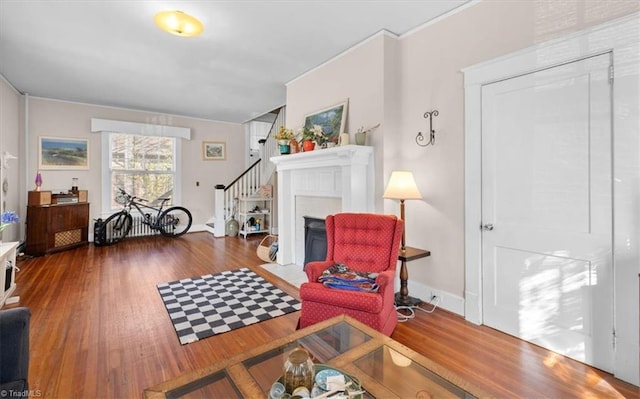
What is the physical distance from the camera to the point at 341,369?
126cm

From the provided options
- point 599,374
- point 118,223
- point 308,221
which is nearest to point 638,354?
point 599,374

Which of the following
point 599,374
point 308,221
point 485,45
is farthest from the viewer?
point 308,221

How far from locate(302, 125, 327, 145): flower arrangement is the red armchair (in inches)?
51.2

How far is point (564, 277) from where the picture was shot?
6.90 feet

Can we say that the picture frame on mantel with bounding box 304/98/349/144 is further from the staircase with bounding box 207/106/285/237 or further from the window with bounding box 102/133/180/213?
the window with bounding box 102/133/180/213

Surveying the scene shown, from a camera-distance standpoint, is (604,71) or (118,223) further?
(118,223)

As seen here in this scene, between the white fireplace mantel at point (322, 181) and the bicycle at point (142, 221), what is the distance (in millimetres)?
3420

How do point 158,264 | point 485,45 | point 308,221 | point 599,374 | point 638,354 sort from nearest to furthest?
point 638,354 < point 599,374 < point 485,45 < point 308,221 < point 158,264

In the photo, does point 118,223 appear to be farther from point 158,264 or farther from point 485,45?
point 485,45

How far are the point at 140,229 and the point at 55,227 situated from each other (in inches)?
63.7

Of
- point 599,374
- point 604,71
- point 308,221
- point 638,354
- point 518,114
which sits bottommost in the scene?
point 599,374

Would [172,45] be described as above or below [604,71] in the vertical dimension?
above

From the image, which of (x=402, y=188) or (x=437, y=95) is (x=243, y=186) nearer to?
(x=402, y=188)

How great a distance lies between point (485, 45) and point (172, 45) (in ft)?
10.8
